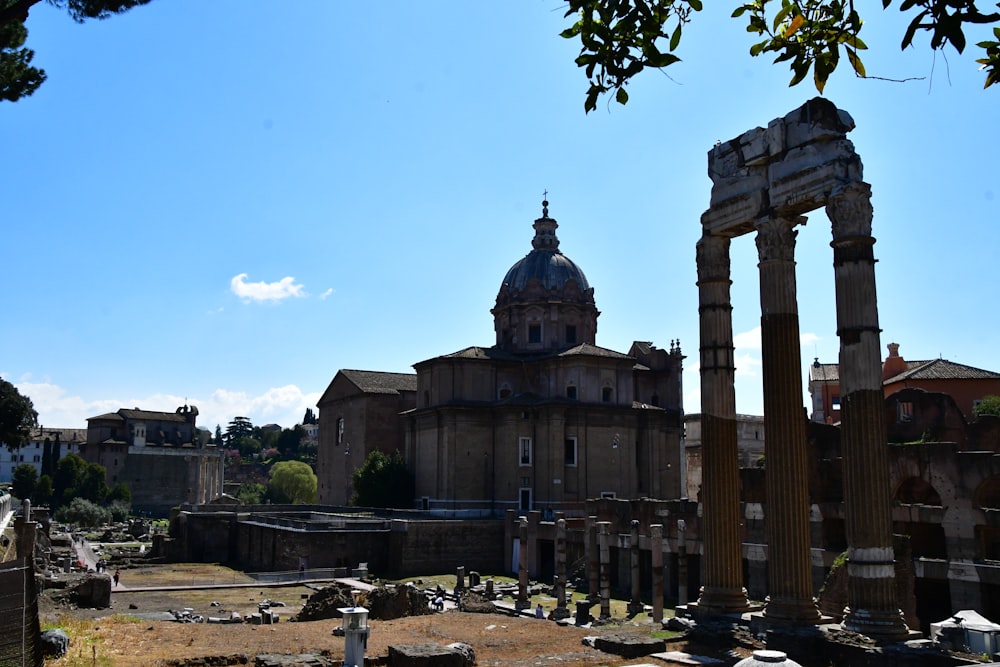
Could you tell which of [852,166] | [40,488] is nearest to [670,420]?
[852,166]

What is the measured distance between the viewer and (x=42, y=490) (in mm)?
75750

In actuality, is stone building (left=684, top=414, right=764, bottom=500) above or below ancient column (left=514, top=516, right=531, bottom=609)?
above

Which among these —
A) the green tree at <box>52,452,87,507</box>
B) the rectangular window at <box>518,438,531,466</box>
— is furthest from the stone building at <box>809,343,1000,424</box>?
the green tree at <box>52,452,87,507</box>

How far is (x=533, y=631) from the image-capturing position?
16812 mm

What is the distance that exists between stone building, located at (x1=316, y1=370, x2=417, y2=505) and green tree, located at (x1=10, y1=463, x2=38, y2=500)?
104 feet

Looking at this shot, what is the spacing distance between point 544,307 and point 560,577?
72.8 ft

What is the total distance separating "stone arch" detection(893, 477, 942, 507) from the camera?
27.6 m

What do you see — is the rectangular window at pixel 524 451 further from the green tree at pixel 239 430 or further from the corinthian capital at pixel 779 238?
the green tree at pixel 239 430

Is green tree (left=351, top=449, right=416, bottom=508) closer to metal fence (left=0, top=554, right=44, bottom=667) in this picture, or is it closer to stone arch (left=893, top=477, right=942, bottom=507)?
stone arch (left=893, top=477, right=942, bottom=507)

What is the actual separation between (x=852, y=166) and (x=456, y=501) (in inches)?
1271

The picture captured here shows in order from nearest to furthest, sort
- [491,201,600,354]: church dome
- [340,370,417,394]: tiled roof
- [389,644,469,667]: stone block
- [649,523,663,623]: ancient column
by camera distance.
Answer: [389,644,469,667]: stone block → [649,523,663,623]: ancient column → [491,201,600,354]: church dome → [340,370,417,394]: tiled roof

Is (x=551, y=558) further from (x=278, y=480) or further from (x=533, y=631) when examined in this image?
(x=278, y=480)

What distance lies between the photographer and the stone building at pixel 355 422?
54375 millimetres

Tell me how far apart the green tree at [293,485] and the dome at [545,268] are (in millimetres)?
35857
